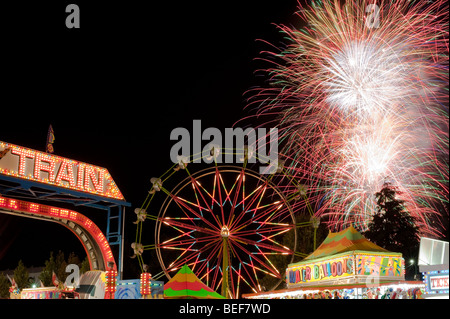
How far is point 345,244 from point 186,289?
6740mm

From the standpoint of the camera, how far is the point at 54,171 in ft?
86.5

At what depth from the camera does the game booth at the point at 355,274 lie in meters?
20.6

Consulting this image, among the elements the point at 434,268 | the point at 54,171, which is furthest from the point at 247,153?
the point at 434,268

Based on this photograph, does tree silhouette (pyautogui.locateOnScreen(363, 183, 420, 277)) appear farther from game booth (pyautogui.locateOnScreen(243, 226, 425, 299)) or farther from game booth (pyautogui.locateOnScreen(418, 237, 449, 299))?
game booth (pyautogui.locateOnScreen(418, 237, 449, 299))

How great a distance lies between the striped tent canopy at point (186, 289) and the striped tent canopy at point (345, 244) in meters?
4.86

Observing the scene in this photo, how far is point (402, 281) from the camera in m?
20.6

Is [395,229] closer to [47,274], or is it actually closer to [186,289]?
[186,289]

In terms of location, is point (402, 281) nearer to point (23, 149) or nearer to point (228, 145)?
point (228, 145)

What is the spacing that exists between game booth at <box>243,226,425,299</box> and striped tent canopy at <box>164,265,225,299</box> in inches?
138

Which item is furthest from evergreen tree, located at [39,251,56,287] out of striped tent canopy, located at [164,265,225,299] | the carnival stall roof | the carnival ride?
the carnival stall roof

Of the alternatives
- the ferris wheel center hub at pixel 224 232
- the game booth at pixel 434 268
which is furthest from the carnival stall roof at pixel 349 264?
the game booth at pixel 434 268
